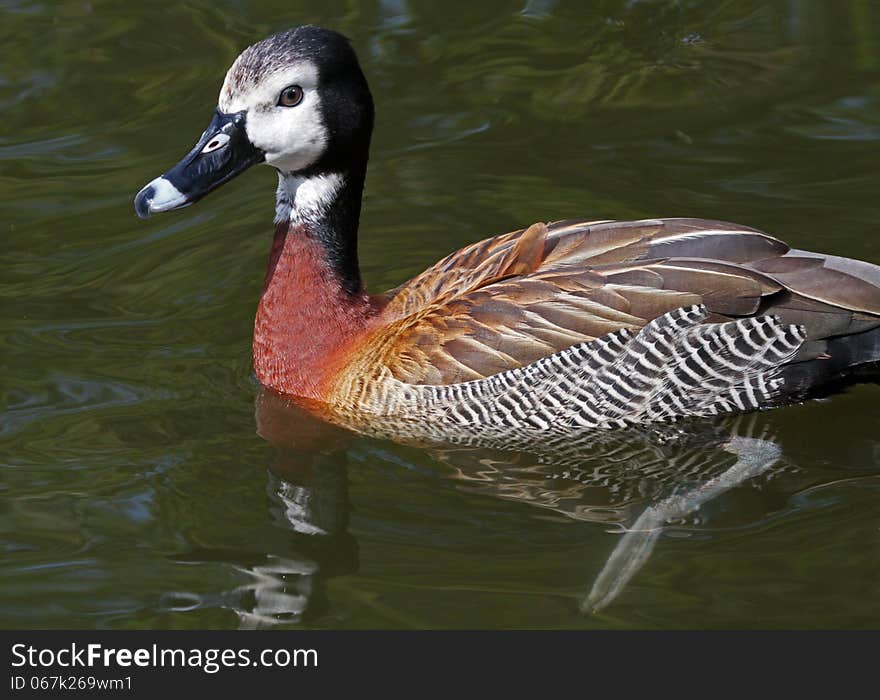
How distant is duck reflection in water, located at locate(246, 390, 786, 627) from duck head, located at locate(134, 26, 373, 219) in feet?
4.23

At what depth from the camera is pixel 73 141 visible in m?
10.6

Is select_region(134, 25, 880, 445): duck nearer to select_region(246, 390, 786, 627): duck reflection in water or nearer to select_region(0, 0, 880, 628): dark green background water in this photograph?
select_region(246, 390, 786, 627): duck reflection in water

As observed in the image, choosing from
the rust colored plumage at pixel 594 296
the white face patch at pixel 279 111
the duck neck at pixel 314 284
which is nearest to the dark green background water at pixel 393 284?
the duck neck at pixel 314 284

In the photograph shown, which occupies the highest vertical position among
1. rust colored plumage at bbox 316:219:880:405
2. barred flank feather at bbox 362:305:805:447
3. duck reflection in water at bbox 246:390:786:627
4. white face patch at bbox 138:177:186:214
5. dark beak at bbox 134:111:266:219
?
dark beak at bbox 134:111:266:219

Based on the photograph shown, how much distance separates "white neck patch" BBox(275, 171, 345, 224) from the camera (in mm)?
7879

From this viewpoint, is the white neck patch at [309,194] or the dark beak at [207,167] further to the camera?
the white neck patch at [309,194]

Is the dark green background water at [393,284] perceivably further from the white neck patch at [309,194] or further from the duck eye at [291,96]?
the duck eye at [291,96]

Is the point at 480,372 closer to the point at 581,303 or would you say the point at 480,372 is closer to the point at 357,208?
the point at 581,303

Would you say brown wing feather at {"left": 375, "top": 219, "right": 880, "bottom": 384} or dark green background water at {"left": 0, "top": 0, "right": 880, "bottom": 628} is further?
brown wing feather at {"left": 375, "top": 219, "right": 880, "bottom": 384}

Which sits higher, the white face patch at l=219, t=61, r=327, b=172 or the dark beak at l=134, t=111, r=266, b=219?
the white face patch at l=219, t=61, r=327, b=172

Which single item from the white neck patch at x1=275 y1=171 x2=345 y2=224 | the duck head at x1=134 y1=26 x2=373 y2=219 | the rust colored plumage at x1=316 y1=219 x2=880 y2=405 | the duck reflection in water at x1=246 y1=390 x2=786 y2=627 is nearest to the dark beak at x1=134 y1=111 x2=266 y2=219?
the duck head at x1=134 y1=26 x2=373 y2=219

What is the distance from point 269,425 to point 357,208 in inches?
48.0

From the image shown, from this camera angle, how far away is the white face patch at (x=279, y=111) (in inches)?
294

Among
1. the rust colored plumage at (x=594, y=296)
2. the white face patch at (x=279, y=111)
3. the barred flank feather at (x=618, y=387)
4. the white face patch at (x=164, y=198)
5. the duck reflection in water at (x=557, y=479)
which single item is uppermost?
the white face patch at (x=279, y=111)
